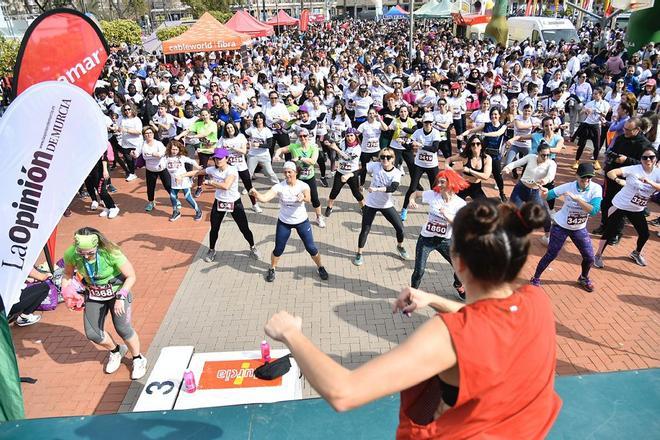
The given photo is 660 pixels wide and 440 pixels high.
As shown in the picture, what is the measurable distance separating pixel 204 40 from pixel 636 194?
16.6 metres

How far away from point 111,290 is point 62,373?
4.68ft

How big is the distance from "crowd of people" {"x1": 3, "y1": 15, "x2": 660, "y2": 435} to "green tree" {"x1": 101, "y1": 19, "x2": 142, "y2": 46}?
1807cm

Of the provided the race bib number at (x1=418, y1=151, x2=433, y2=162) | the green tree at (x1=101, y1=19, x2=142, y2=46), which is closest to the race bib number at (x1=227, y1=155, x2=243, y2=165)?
the race bib number at (x1=418, y1=151, x2=433, y2=162)

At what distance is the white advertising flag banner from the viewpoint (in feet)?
11.3

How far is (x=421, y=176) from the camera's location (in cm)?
998

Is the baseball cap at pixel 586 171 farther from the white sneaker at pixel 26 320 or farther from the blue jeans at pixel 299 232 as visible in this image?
the white sneaker at pixel 26 320

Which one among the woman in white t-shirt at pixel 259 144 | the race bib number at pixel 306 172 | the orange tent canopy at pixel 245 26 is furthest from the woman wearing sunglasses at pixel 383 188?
the orange tent canopy at pixel 245 26

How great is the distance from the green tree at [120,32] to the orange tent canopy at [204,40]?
15589 millimetres

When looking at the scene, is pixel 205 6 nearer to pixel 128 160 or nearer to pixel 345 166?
pixel 128 160

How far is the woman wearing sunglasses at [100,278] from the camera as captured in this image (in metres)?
4.43

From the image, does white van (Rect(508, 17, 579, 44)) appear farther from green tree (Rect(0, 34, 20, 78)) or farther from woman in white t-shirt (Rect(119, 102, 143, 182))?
green tree (Rect(0, 34, 20, 78))

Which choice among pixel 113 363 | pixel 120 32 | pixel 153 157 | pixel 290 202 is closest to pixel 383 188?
pixel 290 202

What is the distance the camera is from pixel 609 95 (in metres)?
11.3

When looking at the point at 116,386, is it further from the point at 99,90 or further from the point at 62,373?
the point at 99,90
